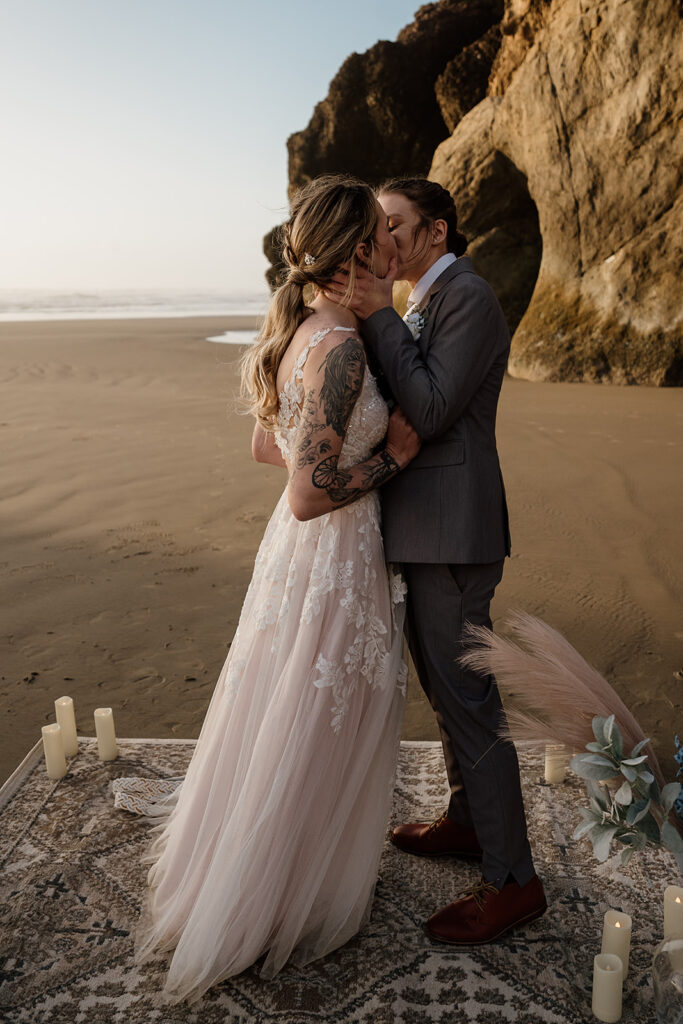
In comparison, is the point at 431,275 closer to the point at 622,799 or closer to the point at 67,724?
the point at 622,799

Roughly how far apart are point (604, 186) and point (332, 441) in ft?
34.4

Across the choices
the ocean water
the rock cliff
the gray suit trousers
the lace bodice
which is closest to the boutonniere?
the lace bodice

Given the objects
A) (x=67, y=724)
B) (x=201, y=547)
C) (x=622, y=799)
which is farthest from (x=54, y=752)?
(x=201, y=547)

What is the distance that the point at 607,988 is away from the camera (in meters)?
2.10

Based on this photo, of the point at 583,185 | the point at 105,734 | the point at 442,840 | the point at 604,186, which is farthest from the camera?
the point at 583,185

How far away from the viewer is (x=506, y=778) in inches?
94.3

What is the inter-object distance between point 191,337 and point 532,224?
11720 mm

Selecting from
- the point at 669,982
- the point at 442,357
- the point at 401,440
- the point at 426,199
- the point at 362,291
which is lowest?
the point at 669,982

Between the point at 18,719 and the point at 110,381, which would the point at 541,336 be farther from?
the point at 18,719

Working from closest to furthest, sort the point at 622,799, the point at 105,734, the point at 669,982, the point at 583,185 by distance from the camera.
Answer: the point at 622,799 < the point at 669,982 < the point at 105,734 < the point at 583,185

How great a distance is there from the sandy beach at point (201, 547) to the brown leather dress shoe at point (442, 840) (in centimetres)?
78

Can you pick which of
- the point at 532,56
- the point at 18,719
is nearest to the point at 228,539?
the point at 18,719

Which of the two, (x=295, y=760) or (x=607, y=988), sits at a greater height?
(x=295, y=760)

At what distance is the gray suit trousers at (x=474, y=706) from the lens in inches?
93.7
